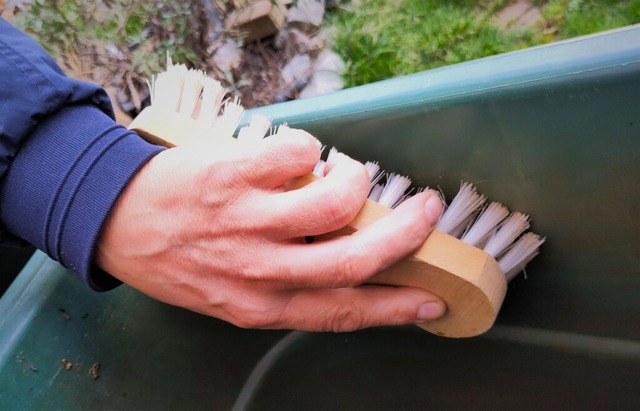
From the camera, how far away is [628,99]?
53 cm

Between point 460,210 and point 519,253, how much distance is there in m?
0.08

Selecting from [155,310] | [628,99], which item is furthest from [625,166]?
[155,310]

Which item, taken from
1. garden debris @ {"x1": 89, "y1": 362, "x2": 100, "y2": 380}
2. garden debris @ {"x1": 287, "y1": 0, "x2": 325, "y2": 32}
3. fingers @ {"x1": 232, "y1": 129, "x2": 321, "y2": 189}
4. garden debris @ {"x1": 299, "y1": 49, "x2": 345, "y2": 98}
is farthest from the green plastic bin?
garden debris @ {"x1": 287, "y1": 0, "x2": 325, "y2": 32}

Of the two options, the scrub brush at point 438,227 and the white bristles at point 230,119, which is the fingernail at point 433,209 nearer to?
the scrub brush at point 438,227

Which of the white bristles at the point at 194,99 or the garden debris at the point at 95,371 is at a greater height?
the white bristles at the point at 194,99

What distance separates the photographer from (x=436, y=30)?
106cm

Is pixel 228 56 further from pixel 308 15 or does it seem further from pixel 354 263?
pixel 354 263

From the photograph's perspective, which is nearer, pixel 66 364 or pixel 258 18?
pixel 66 364

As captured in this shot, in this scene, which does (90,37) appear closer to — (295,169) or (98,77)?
(98,77)

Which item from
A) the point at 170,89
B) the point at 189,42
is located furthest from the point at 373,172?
the point at 189,42

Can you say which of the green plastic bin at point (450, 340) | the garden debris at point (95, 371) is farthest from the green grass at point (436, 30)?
the garden debris at point (95, 371)

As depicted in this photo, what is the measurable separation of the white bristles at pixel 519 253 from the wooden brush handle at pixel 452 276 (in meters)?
0.04

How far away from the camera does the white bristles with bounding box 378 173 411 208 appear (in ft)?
2.12

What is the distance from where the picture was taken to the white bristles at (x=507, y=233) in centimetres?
62
